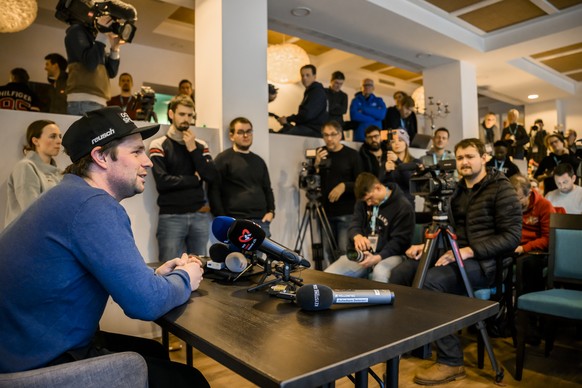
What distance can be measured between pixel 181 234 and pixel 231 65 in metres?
1.53

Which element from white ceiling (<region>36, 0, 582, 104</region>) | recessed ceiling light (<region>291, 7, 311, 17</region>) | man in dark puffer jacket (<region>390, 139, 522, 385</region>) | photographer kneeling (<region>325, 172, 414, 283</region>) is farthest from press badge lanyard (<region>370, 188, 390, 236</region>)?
recessed ceiling light (<region>291, 7, 311, 17</region>)

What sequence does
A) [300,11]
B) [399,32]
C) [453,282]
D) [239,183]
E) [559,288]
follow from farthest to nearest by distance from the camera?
[399,32], [300,11], [239,183], [559,288], [453,282]

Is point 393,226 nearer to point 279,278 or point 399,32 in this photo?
point 279,278

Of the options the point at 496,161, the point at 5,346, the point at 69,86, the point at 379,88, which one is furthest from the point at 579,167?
the point at 5,346

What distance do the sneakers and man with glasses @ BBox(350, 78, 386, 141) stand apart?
10.8 ft

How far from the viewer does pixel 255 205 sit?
3303mm

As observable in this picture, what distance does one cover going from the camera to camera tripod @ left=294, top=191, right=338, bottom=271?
3.94 metres

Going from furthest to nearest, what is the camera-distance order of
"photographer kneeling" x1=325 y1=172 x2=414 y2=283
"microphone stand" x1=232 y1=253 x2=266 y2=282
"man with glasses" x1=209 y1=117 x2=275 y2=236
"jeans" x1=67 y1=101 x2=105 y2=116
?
"man with glasses" x1=209 y1=117 x2=275 y2=236 → "jeans" x1=67 y1=101 x2=105 y2=116 → "photographer kneeling" x1=325 y1=172 x2=414 y2=283 → "microphone stand" x1=232 y1=253 x2=266 y2=282

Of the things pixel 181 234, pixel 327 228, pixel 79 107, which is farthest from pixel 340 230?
pixel 79 107

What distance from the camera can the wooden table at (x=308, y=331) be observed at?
2.47 feet

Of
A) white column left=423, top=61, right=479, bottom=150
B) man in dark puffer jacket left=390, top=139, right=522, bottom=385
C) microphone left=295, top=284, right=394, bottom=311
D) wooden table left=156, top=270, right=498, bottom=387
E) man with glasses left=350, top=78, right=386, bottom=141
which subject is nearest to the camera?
wooden table left=156, top=270, right=498, bottom=387

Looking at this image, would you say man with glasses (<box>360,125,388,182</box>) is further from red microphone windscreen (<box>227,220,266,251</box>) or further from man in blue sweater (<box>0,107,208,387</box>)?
man in blue sweater (<box>0,107,208,387</box>)

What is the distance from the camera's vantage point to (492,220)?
96.0 inches

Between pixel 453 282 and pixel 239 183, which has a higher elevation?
pixel 239 183
